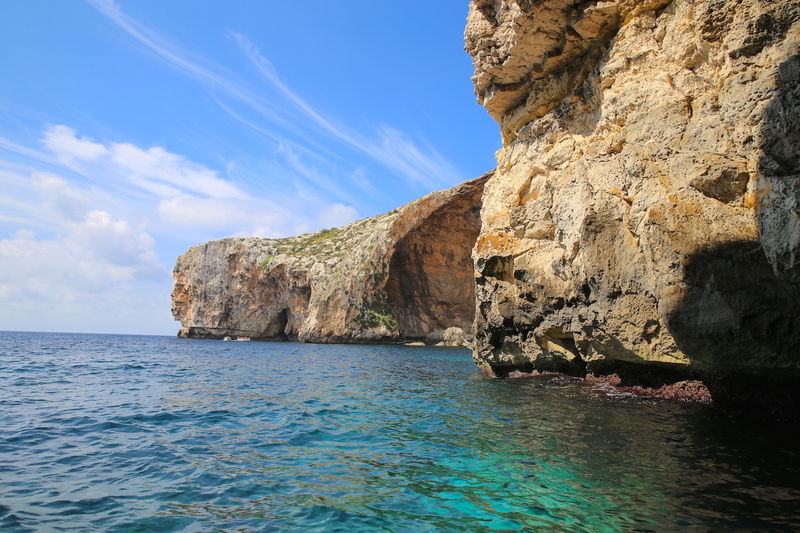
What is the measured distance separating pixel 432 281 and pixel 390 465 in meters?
50.9

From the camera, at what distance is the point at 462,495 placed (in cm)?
586

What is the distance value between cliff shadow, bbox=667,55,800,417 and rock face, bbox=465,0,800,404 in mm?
28

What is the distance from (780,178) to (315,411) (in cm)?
1008

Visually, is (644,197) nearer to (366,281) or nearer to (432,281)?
(366,281)

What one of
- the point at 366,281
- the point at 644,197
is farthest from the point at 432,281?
the point at 644,197

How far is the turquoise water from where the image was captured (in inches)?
200

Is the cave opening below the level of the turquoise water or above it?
above

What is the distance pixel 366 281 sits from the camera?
5512cm

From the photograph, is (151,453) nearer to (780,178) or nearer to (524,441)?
(524,441)

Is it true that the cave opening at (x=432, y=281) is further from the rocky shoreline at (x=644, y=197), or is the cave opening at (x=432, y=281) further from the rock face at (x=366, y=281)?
the rocky shoreline at (x=644, y=197)

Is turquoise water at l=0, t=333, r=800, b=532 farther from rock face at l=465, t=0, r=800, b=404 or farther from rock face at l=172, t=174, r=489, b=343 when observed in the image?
rock face at l=172, t=174, r=489, b=343

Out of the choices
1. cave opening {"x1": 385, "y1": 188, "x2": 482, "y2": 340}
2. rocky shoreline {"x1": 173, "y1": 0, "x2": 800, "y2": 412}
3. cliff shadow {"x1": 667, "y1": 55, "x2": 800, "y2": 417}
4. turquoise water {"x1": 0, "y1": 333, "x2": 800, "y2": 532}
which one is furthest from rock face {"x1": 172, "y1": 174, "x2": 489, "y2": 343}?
turquoise water {"x1": 0, "y1": 333, "x2": 800, "y2": 532}

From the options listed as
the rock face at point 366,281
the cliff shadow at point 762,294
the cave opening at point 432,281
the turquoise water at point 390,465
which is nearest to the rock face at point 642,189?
the cliff shadow at point 762,294

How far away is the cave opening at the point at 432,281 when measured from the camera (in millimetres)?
54750
